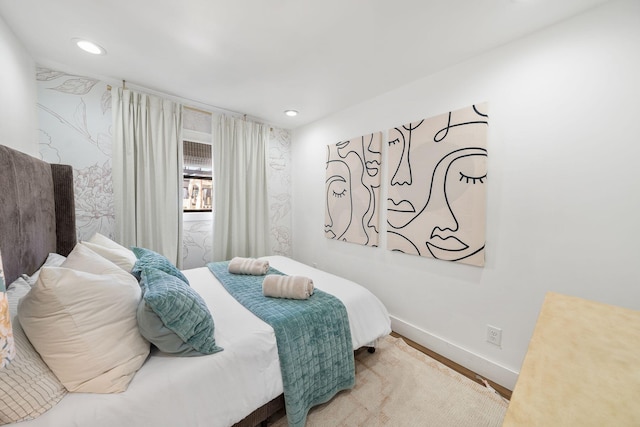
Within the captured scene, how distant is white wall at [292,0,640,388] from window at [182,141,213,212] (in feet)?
7.62

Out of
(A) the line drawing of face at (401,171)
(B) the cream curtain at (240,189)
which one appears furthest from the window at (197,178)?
(A) the line drawing of face at (401,171)

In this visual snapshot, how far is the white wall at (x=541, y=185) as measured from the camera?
1.31 meters

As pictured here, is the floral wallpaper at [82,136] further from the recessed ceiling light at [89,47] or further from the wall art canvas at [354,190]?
the wall art canvas at [354,190]

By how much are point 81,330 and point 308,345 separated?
1021 mm

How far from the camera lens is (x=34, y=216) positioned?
1404 mm

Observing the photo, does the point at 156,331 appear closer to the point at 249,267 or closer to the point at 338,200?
the point at 249,267

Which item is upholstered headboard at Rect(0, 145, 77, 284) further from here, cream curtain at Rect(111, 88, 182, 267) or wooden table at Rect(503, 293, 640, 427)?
wooden table at Rect(503, 293, 640, 427)

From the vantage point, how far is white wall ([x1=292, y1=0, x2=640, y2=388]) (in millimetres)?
1313

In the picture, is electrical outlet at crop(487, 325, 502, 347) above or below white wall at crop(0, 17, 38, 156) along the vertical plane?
below

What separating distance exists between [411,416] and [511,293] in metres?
1.07

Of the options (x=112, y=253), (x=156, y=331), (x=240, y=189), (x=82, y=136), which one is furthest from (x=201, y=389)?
(x=82, y=136)

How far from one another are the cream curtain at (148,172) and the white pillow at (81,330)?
1698mm

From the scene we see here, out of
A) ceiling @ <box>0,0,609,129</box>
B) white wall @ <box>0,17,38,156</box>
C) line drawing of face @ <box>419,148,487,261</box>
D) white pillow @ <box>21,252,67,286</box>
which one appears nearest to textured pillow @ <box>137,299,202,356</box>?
white pillow @ <box>21,252,67,286</box>

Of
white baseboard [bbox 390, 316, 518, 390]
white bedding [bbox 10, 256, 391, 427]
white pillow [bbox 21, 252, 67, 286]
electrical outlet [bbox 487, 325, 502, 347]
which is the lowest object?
white baseboard [bbox 390, 316, 518, 390]
